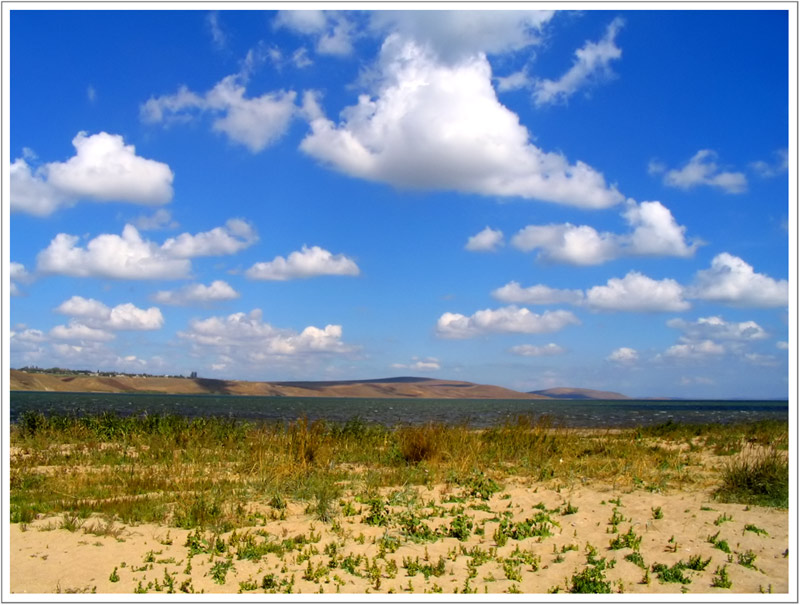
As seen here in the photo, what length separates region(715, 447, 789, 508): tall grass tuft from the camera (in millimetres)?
9508

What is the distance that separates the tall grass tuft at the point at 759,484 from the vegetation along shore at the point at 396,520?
30 millimetres

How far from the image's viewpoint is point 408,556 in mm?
7012

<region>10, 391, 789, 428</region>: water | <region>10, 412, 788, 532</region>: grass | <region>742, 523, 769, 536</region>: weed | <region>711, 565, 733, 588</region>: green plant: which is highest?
<region>742, 523, 769, 536</region>: weed

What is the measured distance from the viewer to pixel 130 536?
25.2 feet

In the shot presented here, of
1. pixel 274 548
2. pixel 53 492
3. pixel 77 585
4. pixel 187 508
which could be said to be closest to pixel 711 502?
pixel 274 548

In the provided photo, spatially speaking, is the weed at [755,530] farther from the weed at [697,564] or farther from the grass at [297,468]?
the grass at [297,468]

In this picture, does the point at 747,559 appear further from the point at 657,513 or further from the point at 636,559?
the point at 657,513

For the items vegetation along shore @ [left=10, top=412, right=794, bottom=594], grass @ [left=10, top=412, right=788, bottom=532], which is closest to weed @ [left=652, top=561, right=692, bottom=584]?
vegetation along shore @ [left=10, top=412, right=794, bottom=594]

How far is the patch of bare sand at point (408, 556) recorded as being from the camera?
6.23m

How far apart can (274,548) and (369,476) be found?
4263 mm

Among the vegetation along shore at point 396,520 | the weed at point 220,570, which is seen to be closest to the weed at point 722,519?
the vegetation along shore at point 396,520

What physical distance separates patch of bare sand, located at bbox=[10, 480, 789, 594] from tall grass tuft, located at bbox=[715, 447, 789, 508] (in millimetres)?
487

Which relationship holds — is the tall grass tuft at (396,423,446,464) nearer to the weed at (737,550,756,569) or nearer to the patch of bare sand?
the patch of bare sand
